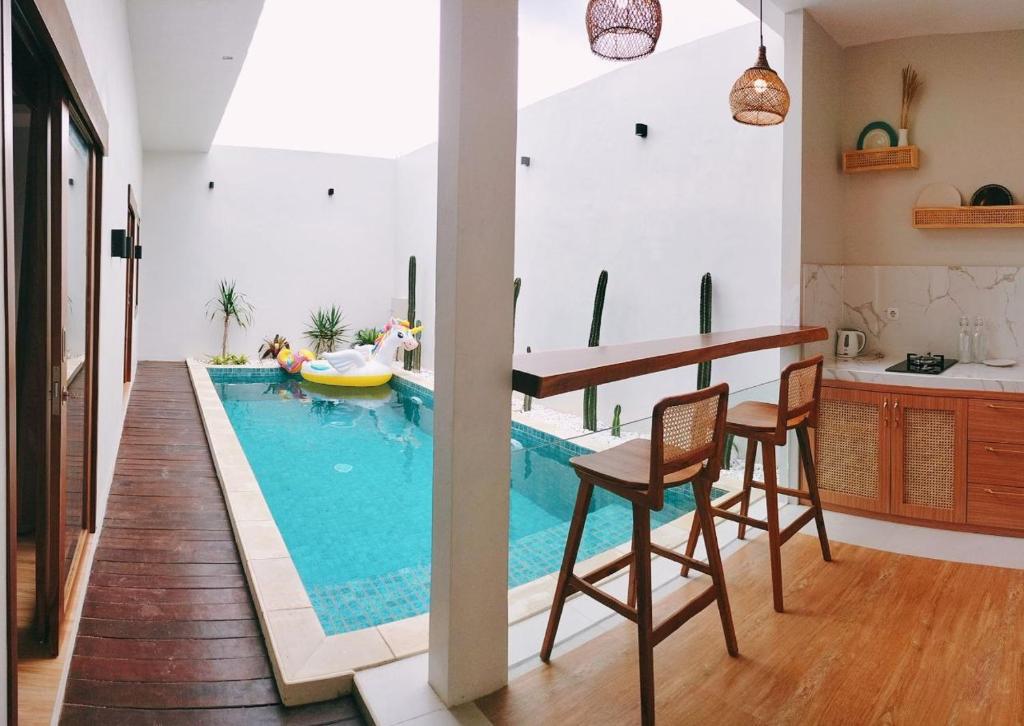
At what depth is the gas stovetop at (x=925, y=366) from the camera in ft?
11.9

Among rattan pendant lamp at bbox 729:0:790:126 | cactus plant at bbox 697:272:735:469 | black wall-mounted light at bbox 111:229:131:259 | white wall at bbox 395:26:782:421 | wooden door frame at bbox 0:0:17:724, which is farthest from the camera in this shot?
white wall at bbox 395:26:782:421

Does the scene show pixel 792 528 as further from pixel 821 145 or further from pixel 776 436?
pixel 821 145

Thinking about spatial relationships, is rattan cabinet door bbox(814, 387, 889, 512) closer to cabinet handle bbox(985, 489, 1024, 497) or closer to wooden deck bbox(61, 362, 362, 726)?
cabinet handle bbox(985, 489, 1024, 497)

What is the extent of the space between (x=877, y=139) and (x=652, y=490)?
323 cm

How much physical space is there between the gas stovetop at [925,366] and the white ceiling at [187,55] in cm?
429

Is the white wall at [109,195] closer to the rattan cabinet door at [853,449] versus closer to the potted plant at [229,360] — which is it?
the rattan cabinet door at [853,449]

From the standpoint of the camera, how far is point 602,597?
6.77ft

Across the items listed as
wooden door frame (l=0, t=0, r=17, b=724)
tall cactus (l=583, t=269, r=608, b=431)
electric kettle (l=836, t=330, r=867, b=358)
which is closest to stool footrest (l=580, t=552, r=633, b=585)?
wooden door frame (l=0, t=0, r=17, b=724)

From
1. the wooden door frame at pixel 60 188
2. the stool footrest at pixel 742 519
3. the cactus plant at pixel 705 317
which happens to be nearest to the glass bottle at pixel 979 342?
the cactus plant at pixel 705 317

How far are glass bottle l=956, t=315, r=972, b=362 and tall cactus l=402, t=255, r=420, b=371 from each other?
7.00 m

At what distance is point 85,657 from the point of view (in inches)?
86.2

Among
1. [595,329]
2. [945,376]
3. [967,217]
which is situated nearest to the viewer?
[945,376]

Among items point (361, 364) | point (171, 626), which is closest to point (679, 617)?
point (171, 626)

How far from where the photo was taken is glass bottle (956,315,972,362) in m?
3.95
